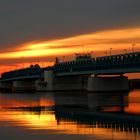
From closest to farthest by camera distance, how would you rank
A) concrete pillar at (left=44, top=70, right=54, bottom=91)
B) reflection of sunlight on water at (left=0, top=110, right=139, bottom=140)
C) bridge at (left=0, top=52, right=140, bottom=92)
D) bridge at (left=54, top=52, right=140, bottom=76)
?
reflection of sunlight on water at (left=0, top=110, right=139, bottom=140) < bridge at (left=54, top=52, right=140, bottom=76) < bridge at (left=0, top=52, right=140, bottom=92) < concrete pillar at (left=44, top=70, right=54, bottom=91)

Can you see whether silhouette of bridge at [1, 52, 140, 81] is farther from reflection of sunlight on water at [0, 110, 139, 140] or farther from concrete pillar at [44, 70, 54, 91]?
reflection of sunlight on water at [0, 110, 139, 140]

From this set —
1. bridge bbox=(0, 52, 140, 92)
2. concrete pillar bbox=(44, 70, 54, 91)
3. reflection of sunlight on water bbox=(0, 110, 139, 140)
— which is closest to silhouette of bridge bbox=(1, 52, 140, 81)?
bridge bbox=(0, 52, 140, 92)

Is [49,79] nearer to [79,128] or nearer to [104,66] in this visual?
[104,66]

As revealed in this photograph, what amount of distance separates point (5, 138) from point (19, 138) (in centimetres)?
79

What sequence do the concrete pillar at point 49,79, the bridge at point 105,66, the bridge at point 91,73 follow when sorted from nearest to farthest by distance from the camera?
the bridge at point 105,66 → the bridge at point 91,73 → the concrete pillar at point 49,79

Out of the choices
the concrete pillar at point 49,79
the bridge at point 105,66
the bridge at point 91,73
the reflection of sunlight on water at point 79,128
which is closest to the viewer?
the reflection of sunlight on water at point 79,128

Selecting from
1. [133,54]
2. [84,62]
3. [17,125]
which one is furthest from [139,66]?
[17,125]

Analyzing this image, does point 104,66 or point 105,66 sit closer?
point 105,66

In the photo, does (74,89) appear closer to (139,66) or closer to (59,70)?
(59,70)

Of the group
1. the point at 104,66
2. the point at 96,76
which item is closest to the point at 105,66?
the point at 104,66

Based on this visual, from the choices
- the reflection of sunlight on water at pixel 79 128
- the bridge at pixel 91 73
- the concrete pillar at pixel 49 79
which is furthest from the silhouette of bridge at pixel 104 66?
the reflection of sunlight on water at pixel 79 128

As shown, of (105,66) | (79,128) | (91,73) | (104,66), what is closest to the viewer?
(79,128)

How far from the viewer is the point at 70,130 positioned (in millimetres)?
32875

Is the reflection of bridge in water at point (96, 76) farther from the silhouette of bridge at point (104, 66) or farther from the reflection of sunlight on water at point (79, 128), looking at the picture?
the reflection of sunlight on water at point (79, 128)
